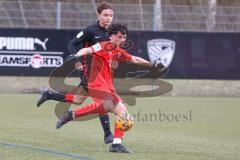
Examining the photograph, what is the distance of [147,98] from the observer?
20.5 meters

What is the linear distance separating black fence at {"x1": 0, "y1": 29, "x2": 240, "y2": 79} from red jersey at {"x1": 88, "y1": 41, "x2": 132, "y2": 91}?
12.1m

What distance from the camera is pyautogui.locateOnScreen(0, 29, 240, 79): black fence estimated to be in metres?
21.6

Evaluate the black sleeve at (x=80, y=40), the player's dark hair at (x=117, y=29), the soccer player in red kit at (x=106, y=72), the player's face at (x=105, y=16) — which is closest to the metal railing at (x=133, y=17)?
the black sleeve at (x=80, y=40)

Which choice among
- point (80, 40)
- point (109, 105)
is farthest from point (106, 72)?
point (80, 40)

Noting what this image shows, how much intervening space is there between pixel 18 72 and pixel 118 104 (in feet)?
42.4

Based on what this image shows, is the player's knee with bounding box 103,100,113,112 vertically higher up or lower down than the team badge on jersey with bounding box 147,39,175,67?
higher up

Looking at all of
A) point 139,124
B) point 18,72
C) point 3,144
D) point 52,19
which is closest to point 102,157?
point 3,144

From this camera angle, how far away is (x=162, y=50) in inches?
875

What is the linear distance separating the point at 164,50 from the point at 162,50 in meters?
0.06

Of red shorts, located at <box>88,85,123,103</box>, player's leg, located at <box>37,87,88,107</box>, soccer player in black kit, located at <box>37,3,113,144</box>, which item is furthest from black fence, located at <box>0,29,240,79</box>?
red shorts, located at <box>88,85,123,103</box>

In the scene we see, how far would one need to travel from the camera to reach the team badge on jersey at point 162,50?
22.1 meters

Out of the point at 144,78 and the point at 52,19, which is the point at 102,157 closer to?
the point at 144,78

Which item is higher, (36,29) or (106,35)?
(106,35)

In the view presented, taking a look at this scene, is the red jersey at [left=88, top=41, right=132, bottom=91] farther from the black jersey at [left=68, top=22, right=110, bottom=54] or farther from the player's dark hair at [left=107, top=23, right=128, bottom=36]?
the black jersey at [left=68, top=22, right=110, bottom=54]
